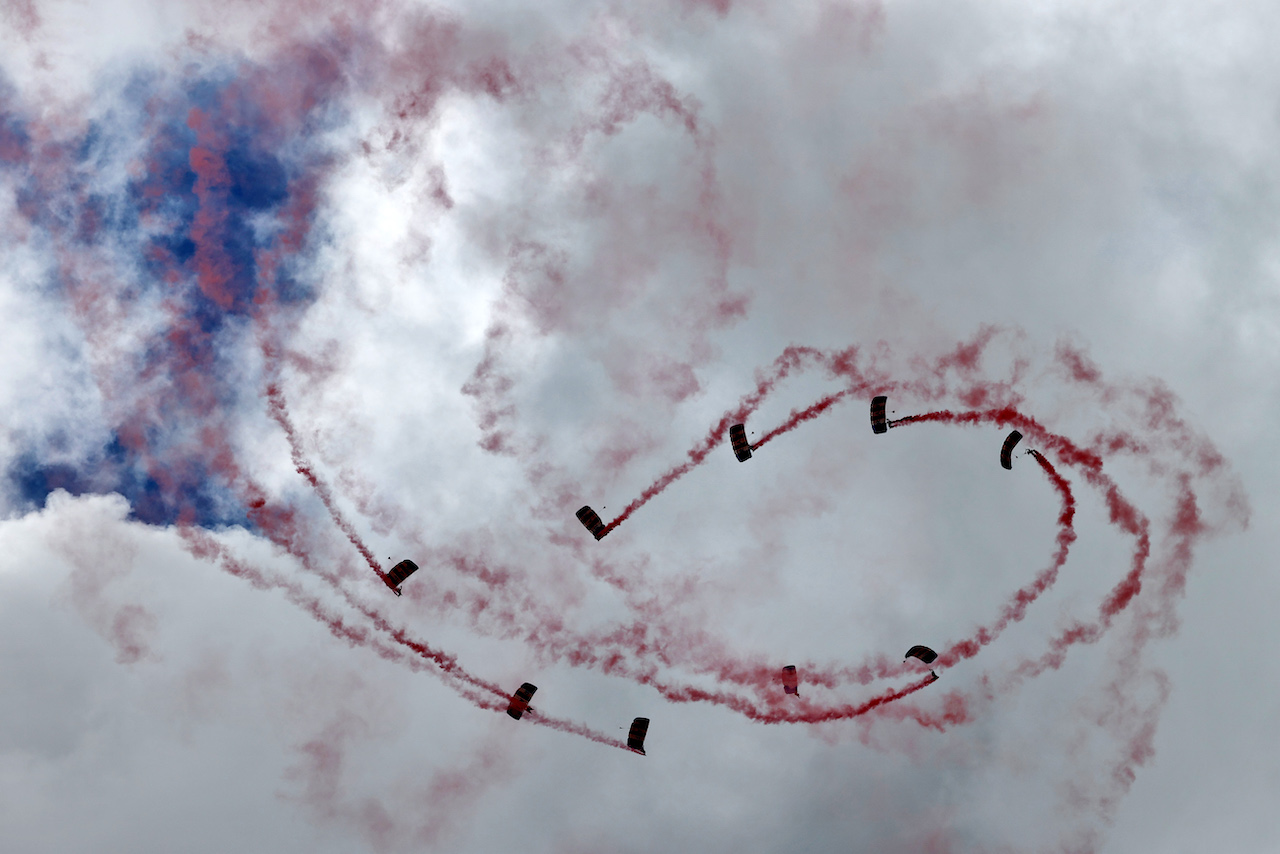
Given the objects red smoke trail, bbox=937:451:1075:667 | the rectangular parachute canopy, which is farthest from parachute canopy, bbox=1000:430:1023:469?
the rectangular parachute canopy

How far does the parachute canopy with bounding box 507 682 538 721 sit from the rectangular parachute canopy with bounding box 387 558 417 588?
10197mm

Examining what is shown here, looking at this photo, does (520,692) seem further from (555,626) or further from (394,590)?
(394,590)

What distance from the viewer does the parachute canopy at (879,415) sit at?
55.8 metres

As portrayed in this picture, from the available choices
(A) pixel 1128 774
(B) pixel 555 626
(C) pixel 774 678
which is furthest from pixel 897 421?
(A) pixel 1128 774

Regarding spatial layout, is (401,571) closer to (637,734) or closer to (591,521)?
(591,521)

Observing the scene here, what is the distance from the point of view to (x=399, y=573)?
57.1 metres

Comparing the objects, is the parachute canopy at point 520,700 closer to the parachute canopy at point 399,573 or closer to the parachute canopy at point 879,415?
the parachute canopy at point 399,573

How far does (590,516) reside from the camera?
193 ft

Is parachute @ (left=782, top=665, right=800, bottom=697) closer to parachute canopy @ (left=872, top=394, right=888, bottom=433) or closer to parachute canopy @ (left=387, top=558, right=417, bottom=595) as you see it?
parachute canopy @ (left=872, top=394, right=888, bottom=433)

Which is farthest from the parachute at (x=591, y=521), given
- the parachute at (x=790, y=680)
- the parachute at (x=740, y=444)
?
the parachute at (x=790, y=680)

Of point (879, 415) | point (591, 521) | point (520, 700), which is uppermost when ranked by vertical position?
point (879, 415)

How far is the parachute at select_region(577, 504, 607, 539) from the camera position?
58.2m

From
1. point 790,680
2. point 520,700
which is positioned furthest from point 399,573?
point 790,680

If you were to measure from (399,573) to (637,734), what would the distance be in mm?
18369
